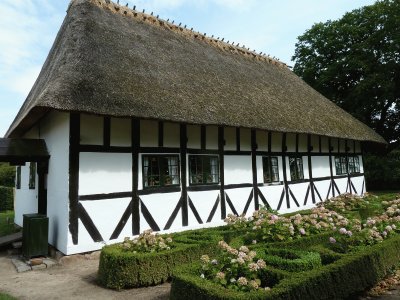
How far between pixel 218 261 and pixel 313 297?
1.25 meters

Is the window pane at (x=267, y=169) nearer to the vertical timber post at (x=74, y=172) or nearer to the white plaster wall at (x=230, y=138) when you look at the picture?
the white plaster wall at (x=230, y=138)

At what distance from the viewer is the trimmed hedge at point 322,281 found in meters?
3.67

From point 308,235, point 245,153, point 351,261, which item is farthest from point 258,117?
point 351,261

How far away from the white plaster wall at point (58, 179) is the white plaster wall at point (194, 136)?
3360 mm

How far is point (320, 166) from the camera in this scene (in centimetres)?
1421

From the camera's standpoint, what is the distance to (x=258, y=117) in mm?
10195

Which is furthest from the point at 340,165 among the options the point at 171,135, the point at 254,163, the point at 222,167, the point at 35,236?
the point at 35,236

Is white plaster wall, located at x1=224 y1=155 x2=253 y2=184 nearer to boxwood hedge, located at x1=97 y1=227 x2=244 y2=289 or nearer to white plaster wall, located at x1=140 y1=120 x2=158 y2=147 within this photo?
white plaster wall, located at x1=140 y1=120 x2=158 y2=147

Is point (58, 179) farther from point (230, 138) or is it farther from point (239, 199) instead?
point (239, 199)

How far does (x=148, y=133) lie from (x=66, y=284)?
4.09 meters

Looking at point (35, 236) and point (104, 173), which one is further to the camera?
point (104, 173)

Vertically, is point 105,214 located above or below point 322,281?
above

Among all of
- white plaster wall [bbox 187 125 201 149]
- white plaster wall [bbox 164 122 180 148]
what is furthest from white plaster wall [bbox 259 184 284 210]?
white plaster wall [bbox 164 122 180 148]

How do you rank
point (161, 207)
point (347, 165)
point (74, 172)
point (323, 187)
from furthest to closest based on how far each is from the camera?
point (347, 165), point (323, 187), point (161, 207), point (74, 172)
